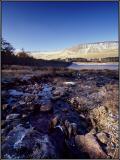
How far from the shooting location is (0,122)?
1657 millimetres

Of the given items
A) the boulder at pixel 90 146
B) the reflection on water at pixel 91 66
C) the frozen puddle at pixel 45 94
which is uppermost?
the reflection on water at pixel 91 66

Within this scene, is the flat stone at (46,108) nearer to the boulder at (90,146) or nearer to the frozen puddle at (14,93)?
the frozen puddle at (14,93)

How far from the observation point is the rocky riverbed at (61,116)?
1.63m

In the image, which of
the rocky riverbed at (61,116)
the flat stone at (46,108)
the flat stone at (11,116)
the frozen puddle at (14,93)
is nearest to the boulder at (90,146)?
the rocky riverbed at (61,116)

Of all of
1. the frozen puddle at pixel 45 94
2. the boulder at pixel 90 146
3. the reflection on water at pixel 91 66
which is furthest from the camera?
the frozen puddle at pixel 45 94

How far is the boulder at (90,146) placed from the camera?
62.1 inches

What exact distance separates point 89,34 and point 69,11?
0.27m

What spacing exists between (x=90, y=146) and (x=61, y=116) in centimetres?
41

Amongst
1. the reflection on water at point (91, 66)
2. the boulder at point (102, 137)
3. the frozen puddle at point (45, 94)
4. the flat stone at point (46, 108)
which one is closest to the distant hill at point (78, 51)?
the reflection on water at point (91, 66)

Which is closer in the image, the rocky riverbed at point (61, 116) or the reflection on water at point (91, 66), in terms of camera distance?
the rocky riverbed at point (61, 116)

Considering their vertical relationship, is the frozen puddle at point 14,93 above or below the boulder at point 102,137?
above

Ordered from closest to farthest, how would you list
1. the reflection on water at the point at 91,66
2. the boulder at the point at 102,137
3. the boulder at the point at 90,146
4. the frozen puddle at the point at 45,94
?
the boulder at the point at 90,146 → the boulder at the point at 102,137 → the reflection on water at the point at 91,66 → the frozen puddle at the point at 45,94

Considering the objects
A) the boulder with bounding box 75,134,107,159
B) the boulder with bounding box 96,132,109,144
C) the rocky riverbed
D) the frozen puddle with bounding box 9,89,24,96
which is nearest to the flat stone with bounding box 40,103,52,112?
the rocky riverbed

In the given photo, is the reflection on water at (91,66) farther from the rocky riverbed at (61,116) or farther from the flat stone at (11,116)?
the flat stone at (11,116)
